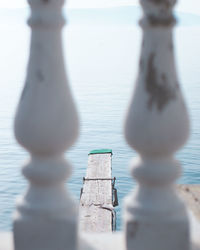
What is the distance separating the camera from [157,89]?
1.67 m

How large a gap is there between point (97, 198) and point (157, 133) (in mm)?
8866

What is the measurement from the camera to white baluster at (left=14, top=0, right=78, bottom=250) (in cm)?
167

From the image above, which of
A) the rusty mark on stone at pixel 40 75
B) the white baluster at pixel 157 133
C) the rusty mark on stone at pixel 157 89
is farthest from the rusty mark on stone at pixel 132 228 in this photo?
the rusty mark on stone at pixel 40 75

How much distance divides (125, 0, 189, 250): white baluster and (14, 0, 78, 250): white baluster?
0.64ft

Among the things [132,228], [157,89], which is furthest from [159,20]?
[132,228]

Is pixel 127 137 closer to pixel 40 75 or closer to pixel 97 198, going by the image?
pixel 40 75

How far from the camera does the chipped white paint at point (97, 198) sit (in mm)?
8750

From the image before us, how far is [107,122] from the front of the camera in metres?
20.6

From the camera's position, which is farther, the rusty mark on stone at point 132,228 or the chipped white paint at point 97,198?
the chipped white paint at point 97,198

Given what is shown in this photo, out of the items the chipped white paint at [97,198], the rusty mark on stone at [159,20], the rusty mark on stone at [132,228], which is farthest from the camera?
the chipped white paint at [97,198]

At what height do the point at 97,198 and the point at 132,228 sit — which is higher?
the point at 132,228

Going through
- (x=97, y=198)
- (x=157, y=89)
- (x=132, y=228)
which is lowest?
(x=97, y=198)

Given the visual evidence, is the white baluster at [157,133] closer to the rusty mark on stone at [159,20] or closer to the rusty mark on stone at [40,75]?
the rusty mark on stone at [159,20]

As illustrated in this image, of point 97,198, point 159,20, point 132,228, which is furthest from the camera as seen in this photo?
point 97,198
